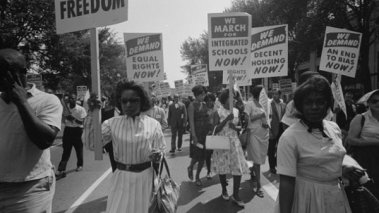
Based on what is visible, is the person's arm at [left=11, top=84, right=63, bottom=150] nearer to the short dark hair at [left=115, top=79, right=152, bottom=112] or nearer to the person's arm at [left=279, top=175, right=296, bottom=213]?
the short dark hair at [left=115, top=79, right=152, bottom=112]

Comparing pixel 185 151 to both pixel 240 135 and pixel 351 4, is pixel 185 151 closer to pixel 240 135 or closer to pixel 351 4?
pixel 240 135

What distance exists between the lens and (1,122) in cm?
245

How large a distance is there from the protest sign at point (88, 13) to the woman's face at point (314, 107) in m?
2.47

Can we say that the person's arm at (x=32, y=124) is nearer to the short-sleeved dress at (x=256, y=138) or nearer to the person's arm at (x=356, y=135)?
the person's arm at (x=356, y=135)

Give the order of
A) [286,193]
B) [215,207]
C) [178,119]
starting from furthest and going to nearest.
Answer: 1. [178,119]
2. [215,207]
3. [286,193]

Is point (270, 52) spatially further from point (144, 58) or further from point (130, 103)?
point (130, 103)

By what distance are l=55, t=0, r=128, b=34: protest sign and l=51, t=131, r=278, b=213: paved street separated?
3.00 meters

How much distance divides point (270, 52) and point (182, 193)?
4.83 meters

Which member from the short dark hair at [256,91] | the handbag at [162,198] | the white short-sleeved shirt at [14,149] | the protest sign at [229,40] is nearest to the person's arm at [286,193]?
the handbag at [162,198]

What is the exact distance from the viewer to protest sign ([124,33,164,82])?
9203mm

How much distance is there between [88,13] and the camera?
412 cm

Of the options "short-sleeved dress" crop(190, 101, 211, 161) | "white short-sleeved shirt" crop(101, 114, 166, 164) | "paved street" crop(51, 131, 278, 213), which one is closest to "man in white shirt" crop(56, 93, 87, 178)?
"paved street" crop(51, 131, 278, 213)

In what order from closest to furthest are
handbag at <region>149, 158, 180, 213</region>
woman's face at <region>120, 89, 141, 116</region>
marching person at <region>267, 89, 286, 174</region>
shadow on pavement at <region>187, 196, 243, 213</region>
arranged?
1. handbag at <region>149, 158, 180, 213</region>
2. woman's face at <region>120, 89, 141, 116</region>
3. shadow on pavement at <region>187, 196, 243, 213</region>
4. marching person at <region>267, 89, 286, 174</region>

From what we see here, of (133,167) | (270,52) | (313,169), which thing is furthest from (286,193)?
(270,52)
